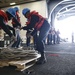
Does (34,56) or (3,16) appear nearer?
(34,56)

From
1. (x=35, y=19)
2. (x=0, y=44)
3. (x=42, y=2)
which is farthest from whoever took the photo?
(x=42, y=2)

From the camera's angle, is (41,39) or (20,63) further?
(41,39)

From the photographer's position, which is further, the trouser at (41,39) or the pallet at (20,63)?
the trouser at (41,39)

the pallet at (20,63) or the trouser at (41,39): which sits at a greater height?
the trouser at (41,39)

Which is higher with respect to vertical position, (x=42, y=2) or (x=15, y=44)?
(x=42, y=2)

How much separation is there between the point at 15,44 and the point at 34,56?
209 centimetres

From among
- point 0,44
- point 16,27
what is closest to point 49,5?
point 0,44

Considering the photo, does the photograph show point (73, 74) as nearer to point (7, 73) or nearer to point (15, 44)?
point (7, 73)

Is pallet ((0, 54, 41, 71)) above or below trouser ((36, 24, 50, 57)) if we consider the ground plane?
below

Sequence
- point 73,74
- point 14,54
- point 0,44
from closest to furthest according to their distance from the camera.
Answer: point 73,74 → point 14,54 → point 0,44

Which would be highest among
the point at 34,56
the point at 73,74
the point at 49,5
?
the point at 49,5

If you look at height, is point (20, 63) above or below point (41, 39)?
below

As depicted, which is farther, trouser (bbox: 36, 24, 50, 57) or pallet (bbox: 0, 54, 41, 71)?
trouser (bbox: 36, 24, 50, 57)

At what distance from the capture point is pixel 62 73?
337cm
